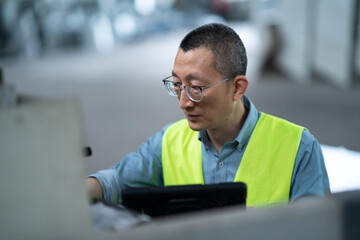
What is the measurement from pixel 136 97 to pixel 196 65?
5.41m

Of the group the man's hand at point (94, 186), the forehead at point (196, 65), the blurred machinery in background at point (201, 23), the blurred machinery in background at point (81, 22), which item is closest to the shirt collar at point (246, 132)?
the forehead at point (196, 65)

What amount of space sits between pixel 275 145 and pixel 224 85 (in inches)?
10.7

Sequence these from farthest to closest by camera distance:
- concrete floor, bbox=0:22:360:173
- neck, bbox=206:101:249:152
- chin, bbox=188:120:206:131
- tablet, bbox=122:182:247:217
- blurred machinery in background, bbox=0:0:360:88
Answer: blurred machinery in background, bbox=0:0:360:88 → concrete floor, bbox=0:22:360:173 → neck, bbox=206:101:249:152 → chin, bbox=188:120:206:131 → tablet, bbox=122:182:247:217

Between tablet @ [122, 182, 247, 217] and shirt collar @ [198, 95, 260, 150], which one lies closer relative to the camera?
tablet @ [122, 182, 247, 217]

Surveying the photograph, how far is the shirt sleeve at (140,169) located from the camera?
1.59m

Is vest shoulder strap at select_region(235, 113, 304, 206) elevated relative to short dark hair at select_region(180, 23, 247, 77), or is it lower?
lower

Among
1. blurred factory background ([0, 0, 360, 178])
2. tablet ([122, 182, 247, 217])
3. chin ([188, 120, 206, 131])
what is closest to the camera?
tablet ([122, 182, 247, 217])

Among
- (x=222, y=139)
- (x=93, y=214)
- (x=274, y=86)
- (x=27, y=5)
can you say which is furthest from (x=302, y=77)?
(x=27, y=5)

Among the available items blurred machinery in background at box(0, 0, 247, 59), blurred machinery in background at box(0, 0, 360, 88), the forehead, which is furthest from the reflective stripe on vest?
blurred machinery in background at box(0, 0, 247, 59)

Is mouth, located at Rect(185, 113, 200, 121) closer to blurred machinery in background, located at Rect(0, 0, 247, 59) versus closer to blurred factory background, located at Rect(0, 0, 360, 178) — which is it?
blurred factory background, located at Rect(0, 0, 360, 178)

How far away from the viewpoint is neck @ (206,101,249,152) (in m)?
1.61

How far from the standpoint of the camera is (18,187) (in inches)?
28.8

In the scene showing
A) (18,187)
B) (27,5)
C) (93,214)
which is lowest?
(93,214)

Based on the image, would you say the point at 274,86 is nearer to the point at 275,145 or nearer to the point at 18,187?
the point at 275,145
